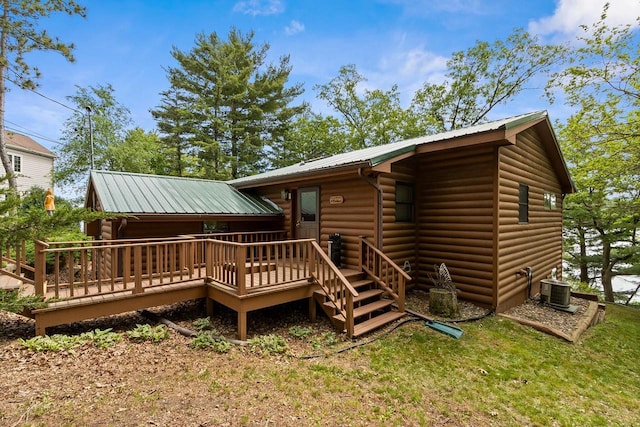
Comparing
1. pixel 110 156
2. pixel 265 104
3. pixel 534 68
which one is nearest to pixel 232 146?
pixel 265 104

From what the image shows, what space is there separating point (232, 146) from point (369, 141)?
392 inches

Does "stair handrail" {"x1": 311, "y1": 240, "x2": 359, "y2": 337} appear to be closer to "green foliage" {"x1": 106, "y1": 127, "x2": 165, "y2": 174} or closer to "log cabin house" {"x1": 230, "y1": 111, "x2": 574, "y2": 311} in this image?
"log cabin house" {"x1": 230, "y1": 111, "x2": 574, "y2": 311}

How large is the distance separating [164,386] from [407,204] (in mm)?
6223

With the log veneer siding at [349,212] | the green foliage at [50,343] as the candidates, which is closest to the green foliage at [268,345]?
the green foliage at [50,343]

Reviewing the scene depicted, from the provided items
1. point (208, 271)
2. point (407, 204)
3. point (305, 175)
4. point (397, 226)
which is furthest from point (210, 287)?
point (407, 204)

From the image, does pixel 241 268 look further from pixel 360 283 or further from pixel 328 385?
pixel 360 283

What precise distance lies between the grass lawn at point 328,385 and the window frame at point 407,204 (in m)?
3.05

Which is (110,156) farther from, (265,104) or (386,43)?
(386,43)

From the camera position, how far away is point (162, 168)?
20484 mm

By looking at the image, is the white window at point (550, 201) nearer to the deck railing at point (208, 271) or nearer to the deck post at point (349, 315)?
the deck railing at point (208, 271)

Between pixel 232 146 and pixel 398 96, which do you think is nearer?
pixel 232 146

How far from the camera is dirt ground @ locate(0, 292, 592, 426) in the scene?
2879 mm

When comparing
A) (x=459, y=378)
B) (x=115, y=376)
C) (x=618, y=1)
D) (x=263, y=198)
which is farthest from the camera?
(x=263, y=198)

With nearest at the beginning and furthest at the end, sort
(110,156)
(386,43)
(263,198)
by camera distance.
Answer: (263,198)
(386,43)
(110,156)
